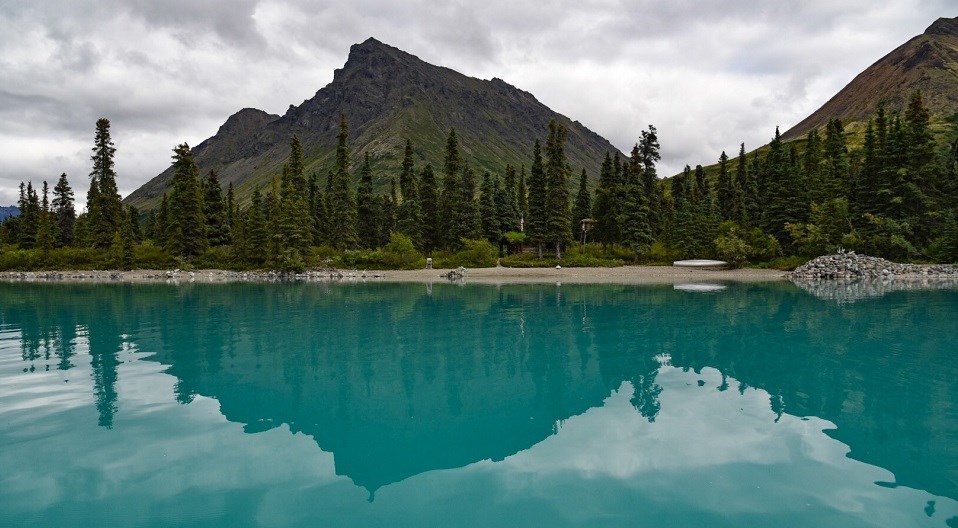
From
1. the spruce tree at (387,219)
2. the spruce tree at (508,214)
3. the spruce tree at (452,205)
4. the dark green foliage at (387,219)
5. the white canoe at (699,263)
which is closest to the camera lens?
the white canoe at (699,263)

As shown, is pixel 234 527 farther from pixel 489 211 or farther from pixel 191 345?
pixel 489 211

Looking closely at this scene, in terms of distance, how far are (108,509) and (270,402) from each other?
206 inches

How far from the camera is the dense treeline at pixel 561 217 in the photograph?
63.6m

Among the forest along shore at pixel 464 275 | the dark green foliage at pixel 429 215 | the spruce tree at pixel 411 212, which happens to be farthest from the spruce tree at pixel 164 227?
the dark green foliage at pixel 429 215

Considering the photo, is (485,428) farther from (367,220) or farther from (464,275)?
(367,220)

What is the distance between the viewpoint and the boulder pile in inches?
2218

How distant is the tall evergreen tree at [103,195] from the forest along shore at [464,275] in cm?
892

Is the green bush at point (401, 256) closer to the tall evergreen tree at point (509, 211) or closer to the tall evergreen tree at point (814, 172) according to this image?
the tall evergreen tree at point (509, 211)

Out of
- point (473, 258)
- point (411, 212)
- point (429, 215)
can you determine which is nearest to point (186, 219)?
point (411, 212)

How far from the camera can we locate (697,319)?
25.8 meters

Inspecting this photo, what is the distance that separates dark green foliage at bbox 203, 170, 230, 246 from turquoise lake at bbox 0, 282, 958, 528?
225ft

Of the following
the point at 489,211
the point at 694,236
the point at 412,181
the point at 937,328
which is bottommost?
the point at 937,328

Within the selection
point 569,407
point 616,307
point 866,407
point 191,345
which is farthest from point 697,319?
point 191,345

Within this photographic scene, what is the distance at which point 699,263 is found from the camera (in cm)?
6850
